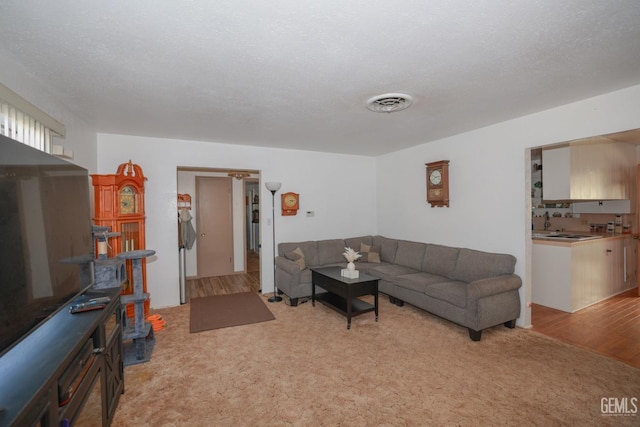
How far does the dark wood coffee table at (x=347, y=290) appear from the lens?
3.61 m

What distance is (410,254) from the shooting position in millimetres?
4797

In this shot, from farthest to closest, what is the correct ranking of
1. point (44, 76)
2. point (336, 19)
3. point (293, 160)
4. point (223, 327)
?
point (293, 160)
point (223, 327)
point (44, 76)
point (336, 19)

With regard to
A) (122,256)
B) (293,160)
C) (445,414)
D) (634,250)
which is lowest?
(445,414)

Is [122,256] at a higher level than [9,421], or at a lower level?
higher

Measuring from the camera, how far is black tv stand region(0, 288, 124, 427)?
1.08 meters

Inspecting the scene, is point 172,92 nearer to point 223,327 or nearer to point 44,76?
point 44,76

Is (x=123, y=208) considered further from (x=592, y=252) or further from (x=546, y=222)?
(x=546, y=222)

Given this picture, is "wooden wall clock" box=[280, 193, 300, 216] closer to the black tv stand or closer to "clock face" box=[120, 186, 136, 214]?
"clock face" box=[120, 186, 136, 214]

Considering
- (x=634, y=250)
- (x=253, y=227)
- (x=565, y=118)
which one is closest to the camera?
(x=565, y=118)

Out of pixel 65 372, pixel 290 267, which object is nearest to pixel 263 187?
pixel 290 267

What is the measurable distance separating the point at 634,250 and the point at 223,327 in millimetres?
6598

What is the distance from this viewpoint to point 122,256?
9.12 ft

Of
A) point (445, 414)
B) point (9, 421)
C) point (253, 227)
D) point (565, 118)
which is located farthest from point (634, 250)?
point (253, 227)

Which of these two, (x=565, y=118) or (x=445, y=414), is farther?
(x=565, y=118)
